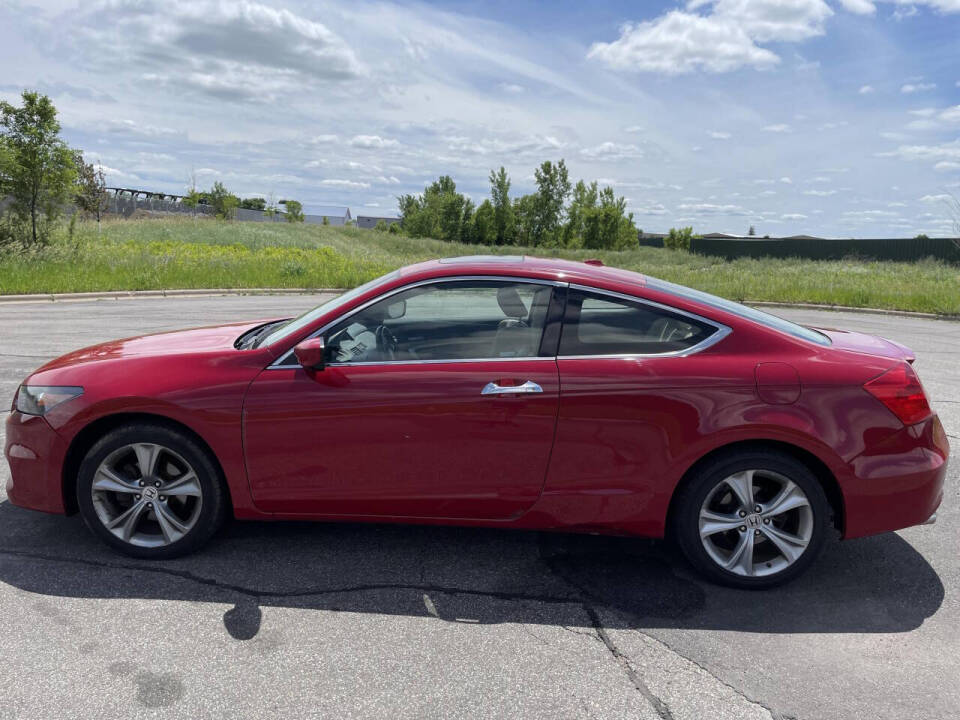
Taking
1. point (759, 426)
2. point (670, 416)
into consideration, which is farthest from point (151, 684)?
point (759, 426)

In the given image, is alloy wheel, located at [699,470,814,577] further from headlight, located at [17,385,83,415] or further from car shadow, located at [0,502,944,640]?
headlight, located at [17,385,83,415]

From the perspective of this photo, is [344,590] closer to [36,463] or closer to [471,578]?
[471,578]

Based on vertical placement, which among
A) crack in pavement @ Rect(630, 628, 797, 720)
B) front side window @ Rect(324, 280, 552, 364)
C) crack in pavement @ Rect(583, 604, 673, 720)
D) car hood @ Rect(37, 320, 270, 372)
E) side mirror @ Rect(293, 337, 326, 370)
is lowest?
crack in pavement @ Rect(583, 604, 673, 720)

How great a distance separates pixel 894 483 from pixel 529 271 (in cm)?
199

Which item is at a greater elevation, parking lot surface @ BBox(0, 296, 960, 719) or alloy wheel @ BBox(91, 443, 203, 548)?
alloy wheel @ BBox(91, 443, 203, 548)

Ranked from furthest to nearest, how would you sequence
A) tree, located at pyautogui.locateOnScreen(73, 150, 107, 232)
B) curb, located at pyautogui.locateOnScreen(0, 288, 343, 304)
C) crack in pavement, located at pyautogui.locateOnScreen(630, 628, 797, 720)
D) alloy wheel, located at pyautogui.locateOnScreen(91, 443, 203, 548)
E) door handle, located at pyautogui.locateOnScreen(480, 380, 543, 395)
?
tree, located at pyautogui.locateOnScreen(73, 150, 107, 232)
curb, located at pyautogui.locateOnScreen(0, 288, 343, 304)
alloy wheel, located at pyautogui.locateOnScreen(91, 443, 203, 548)
door handle, located at pyautogui.locateOnScreen(480, 380, 543, 395)
crack in pavement, located at pyautogui.locateOnScreen(630, 628, 797, 720)

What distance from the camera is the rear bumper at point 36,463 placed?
380 cm

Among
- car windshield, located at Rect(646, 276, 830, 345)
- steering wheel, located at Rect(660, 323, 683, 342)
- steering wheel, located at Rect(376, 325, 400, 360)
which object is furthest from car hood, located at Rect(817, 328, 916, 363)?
steering wheel, located at Rect(376, 325, 400, 360)

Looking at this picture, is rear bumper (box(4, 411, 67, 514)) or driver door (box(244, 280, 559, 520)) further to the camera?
rear bumper (box(4, 411, 67, 514))

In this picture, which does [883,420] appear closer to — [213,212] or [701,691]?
[701,691]

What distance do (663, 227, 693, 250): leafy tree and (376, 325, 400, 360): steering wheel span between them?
8540 cm

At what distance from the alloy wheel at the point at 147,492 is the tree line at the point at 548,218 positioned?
66.5 metres

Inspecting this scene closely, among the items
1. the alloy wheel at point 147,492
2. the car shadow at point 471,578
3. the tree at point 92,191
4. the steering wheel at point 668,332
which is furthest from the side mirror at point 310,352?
the tree at point 92,191

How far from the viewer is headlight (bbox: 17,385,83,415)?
379cm
